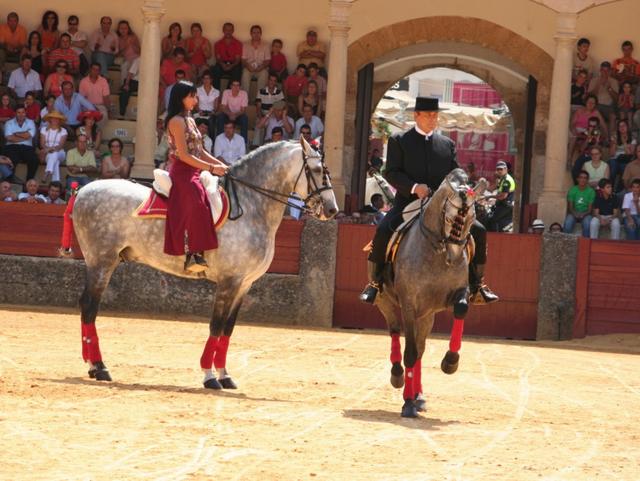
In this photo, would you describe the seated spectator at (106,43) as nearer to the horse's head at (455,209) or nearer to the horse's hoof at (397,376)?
the horse's hoof at (397,376)

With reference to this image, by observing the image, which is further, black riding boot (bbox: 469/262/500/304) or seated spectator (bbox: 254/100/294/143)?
seated spectator (bbox: 254/100/294/143)

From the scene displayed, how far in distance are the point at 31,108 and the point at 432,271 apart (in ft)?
37.5

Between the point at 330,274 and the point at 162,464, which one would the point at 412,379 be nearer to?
the point at 162,464

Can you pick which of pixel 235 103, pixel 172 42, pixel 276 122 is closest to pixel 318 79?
pixel 276 122

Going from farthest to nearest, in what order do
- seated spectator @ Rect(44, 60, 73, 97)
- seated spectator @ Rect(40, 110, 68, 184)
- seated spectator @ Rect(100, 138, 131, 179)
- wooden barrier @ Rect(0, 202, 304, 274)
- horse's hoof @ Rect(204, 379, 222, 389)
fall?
seated spectator @ Rect(44, 60, 73, 97) → seated spectator @ Rect(40, 110, 68, 184) → seated spectator @ Rect(100, 138, 131, 179) → wooden barrier @ Rect(0, 202, 304, 274) → horse's hoof @ Rect(204, 379, 222, 389)

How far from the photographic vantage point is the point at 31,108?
19.5 meters

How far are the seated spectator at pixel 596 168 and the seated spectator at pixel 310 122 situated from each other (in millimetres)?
3667

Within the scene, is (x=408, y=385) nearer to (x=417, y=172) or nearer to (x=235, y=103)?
(x=417, y=172)

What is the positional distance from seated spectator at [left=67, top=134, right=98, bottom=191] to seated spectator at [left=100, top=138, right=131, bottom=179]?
0.16 metres

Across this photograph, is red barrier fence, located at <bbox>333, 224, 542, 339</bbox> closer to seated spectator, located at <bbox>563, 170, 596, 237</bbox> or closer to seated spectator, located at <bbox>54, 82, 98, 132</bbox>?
seated spectator, located at <bbox>563, 170, 596, 237</bbox>

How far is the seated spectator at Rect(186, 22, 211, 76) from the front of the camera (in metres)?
20.7

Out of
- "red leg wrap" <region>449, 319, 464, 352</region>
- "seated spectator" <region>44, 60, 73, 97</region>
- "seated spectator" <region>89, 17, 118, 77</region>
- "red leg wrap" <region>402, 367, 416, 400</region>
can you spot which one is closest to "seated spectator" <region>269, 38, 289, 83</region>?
"seated spectator" <region>89, 17, 118, 77</region>

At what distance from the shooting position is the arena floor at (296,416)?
7.03 meters

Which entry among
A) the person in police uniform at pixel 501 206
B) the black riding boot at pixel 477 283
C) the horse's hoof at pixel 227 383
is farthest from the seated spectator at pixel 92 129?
the black riding boot at pixel 477 283
